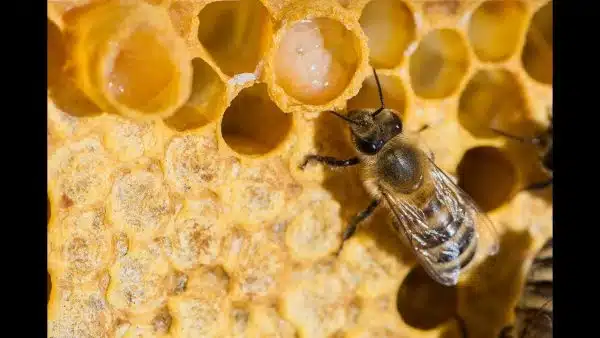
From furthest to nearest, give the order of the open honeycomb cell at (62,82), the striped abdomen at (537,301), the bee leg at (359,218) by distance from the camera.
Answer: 1. the striped abdomen at (537,301)
2. the bee leg at (359,218)
3. the open honeycomb cell at (62,82)

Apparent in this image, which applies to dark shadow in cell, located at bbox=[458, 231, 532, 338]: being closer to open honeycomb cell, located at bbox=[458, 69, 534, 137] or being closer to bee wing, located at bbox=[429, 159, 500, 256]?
bee wing, located at bbox=[429, 159, 500, 256]

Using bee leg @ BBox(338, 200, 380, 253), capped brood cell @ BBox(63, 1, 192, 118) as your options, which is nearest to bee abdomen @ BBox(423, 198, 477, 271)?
bee leg @ BBox(338, 200, 380, 253)

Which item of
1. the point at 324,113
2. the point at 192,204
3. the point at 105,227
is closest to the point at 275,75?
the point at 324,113

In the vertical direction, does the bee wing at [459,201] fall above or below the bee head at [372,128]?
below

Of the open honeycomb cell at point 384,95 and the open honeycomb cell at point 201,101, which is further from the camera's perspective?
the open honeycomb cell at point 384,95

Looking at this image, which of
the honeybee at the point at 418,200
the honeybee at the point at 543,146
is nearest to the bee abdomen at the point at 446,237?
the honeybee at the point at 418,200

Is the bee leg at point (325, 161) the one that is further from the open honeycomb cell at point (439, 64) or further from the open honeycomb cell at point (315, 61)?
the open honeycomb cell at point (439, 64)

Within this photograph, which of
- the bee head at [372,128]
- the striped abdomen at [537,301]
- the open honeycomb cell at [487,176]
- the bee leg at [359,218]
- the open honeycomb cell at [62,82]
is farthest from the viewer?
the open honeycomb cell at [487,176]

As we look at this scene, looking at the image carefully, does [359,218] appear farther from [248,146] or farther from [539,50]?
[539,50]
